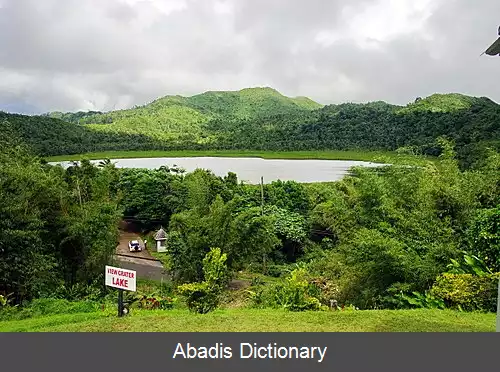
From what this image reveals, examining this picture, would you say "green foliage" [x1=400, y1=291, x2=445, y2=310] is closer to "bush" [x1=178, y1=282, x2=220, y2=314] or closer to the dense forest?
the dense forest

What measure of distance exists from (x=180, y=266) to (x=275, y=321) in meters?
6.62

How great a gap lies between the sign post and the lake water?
13827 millimetres

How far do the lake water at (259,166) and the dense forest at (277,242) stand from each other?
19.7 feet

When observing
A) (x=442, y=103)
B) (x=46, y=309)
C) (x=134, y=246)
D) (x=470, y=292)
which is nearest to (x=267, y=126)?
(x=442, y=103)

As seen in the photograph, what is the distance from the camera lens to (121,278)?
4.45m

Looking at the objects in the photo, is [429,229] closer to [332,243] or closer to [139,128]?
[332,243]

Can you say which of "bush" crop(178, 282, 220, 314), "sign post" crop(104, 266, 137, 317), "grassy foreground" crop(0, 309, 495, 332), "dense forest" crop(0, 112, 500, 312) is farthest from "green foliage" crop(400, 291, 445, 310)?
"sign post" crop(104, 266, 137, 317)

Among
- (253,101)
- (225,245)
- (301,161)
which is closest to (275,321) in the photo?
(225,245)

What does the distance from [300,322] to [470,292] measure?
7.26ft

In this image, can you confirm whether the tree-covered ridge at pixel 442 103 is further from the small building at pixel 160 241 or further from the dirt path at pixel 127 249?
the dirt path at pixel 127 249

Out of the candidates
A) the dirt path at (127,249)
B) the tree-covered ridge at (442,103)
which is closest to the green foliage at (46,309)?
the dirt path at (127,249)

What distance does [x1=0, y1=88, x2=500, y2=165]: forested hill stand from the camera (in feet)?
56.9

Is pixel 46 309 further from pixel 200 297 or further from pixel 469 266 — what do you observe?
pixel 469 266
